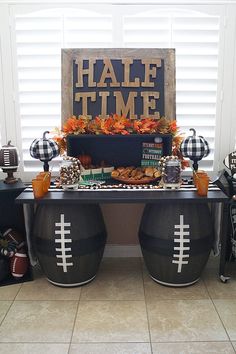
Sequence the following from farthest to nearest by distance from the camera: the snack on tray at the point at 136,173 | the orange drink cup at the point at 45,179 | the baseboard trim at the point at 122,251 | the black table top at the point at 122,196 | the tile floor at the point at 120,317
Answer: the baseboard trim at the point at 122,251, the snack on tray at the point at 136,173, the orange drink cup at the point at 45,179, the black table top at the point at 122,196, the tile floor at the point at 120,317

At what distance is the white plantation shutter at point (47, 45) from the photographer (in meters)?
2.45

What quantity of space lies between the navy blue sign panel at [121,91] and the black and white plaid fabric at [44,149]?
0.29m

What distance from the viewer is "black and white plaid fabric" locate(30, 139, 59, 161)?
232 cm

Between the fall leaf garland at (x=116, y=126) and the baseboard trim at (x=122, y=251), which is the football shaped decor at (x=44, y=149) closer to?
the fall leaf garland at (x=116, y=126)

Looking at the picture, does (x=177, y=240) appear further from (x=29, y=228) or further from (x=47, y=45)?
(x=47, y=45)

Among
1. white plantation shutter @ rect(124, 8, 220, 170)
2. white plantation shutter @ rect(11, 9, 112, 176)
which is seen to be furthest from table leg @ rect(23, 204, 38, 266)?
white plantation shutter @ rect(124, 8, 220, 170)

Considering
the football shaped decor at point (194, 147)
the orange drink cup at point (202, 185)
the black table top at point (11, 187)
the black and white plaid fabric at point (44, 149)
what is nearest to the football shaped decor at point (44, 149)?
the black and white plaid fabric at point (44, 149)

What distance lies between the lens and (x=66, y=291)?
2316mm

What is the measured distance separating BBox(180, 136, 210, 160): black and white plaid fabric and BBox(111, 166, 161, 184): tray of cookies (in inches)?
9.1

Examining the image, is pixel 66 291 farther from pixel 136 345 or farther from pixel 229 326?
pixel 229 326

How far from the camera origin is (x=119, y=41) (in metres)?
2.48

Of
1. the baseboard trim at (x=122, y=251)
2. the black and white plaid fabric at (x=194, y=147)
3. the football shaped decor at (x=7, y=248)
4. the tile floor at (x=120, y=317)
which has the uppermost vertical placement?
the black and white plaid fabric at (x=194, y=147)

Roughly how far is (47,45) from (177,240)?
1.62 meters

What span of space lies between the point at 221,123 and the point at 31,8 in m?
1.58
